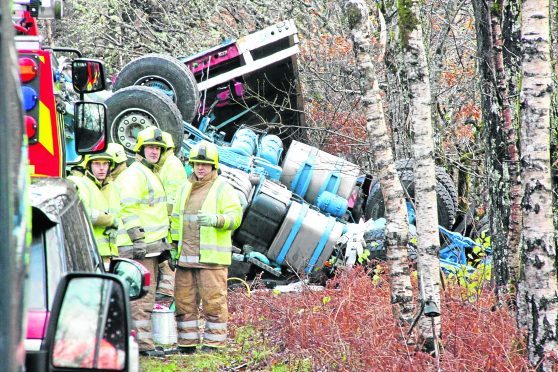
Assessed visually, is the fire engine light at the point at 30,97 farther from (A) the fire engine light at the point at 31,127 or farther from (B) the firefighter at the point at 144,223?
(B) the firefighter at the point at 144,223

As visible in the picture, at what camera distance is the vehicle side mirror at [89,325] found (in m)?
2.37

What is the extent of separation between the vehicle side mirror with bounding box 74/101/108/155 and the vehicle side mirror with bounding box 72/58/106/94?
6.7 inches

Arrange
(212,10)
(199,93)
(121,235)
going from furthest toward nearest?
(212,10), (199,93), (121,235)

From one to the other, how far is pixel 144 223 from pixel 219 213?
640 millimetres

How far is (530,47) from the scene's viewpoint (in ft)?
19.8

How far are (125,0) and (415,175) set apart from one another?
549 inches

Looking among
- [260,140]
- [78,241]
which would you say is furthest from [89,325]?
[260,140]

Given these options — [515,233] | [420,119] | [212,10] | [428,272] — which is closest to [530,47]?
[420,119]

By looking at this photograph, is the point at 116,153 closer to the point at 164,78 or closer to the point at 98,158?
the point at 98,158

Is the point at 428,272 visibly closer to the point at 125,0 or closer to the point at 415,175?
the point at 415,175

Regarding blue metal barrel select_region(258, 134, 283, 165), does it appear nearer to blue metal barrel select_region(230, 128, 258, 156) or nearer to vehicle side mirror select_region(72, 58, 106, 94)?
blue metal barrel select_region(230, 128, 258, 156)

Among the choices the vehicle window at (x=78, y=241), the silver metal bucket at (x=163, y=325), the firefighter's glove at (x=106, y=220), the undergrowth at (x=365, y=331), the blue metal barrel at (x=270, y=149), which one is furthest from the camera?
the blue metal barrel at (x=270, y=149)

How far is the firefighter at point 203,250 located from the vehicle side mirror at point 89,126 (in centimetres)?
173

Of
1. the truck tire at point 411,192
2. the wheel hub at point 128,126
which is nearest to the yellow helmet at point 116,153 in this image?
the wheel hub at point 128,126
